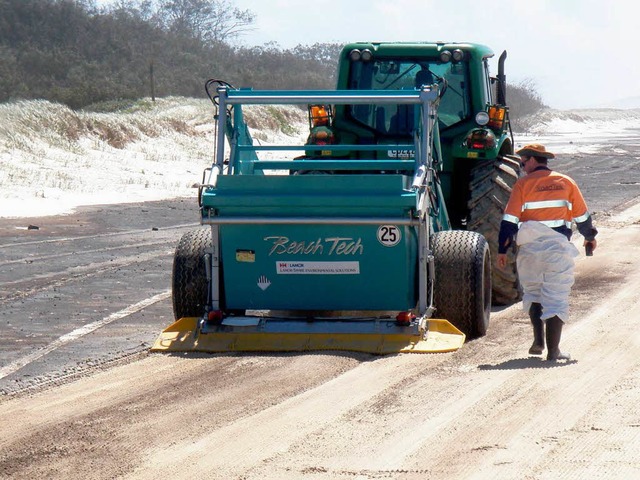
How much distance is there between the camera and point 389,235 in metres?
8.80

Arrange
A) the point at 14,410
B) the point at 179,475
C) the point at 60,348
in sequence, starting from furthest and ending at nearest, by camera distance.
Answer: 1. the point at 60,348
2. the point at 14,410
3. the point at 179,475

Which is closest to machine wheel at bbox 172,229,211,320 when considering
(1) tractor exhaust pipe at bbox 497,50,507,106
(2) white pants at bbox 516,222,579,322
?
(2) white pants at bbox 516,222,579,322

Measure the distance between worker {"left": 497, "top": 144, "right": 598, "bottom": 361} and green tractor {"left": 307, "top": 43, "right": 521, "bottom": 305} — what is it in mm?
2227

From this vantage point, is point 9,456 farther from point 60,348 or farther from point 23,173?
point 23,173

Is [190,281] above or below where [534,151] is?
below

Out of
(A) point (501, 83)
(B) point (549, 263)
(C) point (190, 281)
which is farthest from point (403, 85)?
(B) point (549, 263)

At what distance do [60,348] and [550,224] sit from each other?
12.4 feet

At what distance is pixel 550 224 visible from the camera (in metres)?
8.56

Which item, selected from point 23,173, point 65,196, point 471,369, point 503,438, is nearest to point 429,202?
point 471,369

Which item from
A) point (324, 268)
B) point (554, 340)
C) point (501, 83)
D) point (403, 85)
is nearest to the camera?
point (554, 340)

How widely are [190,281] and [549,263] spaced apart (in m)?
2.75

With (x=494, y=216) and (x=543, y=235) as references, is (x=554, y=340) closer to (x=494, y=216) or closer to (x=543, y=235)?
(x=543, y=235)

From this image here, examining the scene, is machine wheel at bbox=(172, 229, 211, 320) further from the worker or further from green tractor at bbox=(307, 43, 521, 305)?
the worker

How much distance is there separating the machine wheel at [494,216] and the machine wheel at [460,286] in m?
1.40
